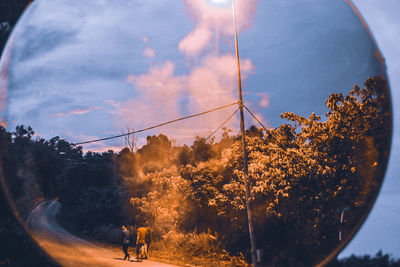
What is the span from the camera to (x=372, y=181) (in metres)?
3.57

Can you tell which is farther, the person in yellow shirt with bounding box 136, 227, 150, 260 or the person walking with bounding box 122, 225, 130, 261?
the person in yellow shirt with bounding box 136, 227, 150, 260

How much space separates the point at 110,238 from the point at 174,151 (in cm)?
108

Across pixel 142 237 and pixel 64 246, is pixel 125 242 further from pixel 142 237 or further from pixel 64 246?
pixel 64 246

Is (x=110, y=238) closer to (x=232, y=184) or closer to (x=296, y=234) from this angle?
(x=232, y=184)

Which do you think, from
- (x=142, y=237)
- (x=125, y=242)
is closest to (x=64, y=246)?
(x=125, y=242)

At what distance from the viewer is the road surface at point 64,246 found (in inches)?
123

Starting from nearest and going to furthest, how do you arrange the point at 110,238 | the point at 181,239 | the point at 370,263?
1. the point at 110,238
2. the point at 181,239
3. the point at 370,263

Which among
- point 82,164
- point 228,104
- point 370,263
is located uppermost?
point 228,104

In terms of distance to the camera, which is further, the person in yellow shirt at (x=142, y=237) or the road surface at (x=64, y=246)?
the person in yellow shirt at (x=142, y=237)

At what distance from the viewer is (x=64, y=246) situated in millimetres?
3182

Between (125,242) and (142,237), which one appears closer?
(125,242)

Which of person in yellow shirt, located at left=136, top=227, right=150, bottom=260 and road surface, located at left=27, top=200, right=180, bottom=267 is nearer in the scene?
road surface, located at left=27, top=200, right=180, bottom=267

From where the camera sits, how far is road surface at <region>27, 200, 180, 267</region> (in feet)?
10.2

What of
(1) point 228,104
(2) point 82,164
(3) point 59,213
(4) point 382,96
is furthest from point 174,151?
(4) point 382,96
